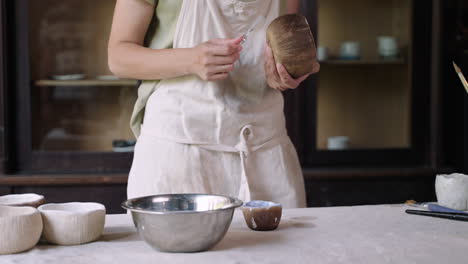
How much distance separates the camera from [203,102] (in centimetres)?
124

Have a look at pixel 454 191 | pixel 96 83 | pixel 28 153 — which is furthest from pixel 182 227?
pixel 96 83

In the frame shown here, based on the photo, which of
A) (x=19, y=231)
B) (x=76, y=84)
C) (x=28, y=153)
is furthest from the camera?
(x=76, y=84)

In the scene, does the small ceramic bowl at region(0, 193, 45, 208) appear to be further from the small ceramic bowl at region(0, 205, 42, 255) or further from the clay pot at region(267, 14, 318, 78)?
the clay pot at region(267, 14, 318, 78)

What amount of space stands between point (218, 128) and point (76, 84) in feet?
4.69

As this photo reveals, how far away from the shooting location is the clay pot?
1126 mm

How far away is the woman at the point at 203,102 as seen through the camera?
3.95 ft

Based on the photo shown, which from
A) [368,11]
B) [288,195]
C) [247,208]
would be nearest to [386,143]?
[368,11]

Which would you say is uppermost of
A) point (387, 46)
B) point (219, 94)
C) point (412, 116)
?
point (387, 46)

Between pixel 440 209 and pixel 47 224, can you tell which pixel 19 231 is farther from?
pixel 440 209

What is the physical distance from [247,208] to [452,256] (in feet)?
1.03

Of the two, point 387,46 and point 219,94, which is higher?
point 387,46

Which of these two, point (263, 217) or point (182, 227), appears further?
point (263, 217)

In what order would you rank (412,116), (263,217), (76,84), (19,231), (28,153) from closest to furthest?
(19,231) → (263,217) → (28,153) → (76,84) → (412,116)

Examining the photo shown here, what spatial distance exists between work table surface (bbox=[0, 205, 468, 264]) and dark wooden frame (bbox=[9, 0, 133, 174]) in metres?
1.39
